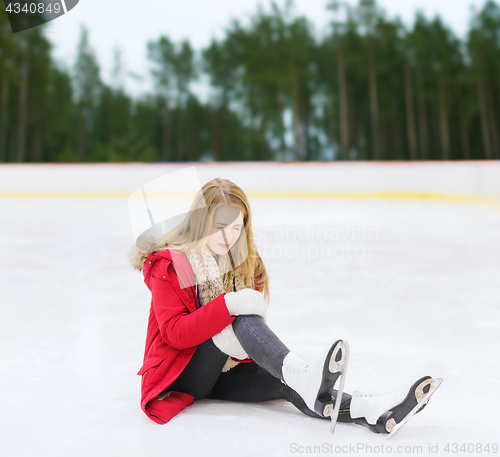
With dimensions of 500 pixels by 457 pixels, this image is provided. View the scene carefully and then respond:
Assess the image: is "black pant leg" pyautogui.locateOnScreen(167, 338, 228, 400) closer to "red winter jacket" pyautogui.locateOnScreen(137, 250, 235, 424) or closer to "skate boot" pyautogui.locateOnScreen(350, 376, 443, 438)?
"red winter jacket" pyautogui.locateOnScreen(137, 250, 235, 424)

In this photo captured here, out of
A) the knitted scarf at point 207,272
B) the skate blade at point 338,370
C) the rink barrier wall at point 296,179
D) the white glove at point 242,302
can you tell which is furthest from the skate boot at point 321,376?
the rink barrier wall at point 296,179

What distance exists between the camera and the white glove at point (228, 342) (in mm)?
1076

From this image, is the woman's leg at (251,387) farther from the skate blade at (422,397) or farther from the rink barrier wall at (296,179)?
the rink barrier wall at (296,179)

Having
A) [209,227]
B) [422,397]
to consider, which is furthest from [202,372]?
[422,397]

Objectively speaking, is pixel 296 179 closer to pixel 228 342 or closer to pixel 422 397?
pixel 228 342

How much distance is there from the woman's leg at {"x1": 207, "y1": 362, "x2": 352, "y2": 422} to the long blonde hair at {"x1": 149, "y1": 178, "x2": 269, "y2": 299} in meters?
0.24

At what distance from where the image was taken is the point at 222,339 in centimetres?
109

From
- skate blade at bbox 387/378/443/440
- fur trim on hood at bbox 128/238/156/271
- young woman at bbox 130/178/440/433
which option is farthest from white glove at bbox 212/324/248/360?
skate blade at bbox 387/378/443/440

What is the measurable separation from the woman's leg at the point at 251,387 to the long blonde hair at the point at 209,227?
9.3 inches

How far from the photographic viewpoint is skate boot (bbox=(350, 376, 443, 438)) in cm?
96

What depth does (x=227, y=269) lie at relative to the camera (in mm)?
1180

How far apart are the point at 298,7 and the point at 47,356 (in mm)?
8701

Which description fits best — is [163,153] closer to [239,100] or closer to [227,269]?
[239,100]

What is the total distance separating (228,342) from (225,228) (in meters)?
0.26
